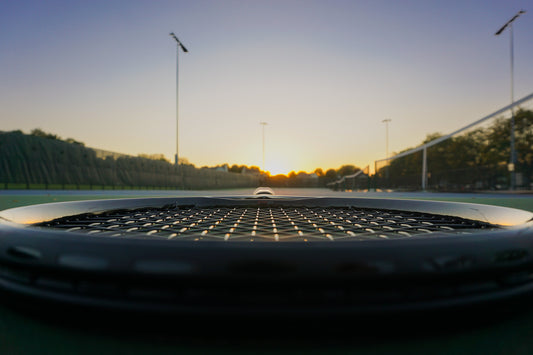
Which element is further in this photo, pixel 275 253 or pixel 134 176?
pixel 134 176

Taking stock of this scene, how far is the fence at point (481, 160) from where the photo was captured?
24641 mm

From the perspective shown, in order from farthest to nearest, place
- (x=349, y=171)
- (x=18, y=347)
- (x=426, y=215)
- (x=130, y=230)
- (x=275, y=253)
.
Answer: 1. (x=349, y=171)
2. (x=426, y=215)
3. (x=130, y=230)
4. (x=18, y=347)
5. (x=275, y=253)

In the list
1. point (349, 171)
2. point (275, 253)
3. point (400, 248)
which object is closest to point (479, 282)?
point (400, 248)

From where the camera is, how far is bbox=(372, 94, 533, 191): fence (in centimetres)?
2464

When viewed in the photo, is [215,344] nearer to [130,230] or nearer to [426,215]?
[130,230]

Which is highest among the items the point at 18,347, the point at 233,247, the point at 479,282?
the point at 233,247

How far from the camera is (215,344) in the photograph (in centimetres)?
74

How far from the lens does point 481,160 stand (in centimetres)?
4497

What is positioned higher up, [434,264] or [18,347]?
[434,264]

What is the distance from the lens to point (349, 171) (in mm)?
114625

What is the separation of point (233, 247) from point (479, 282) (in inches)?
24.9

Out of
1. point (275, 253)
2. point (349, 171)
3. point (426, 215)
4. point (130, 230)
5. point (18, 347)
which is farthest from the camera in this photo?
point (349, 171)

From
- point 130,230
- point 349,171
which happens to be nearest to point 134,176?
point 130,230

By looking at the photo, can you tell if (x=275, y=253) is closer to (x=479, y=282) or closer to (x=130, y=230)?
(x=479, y=282)
